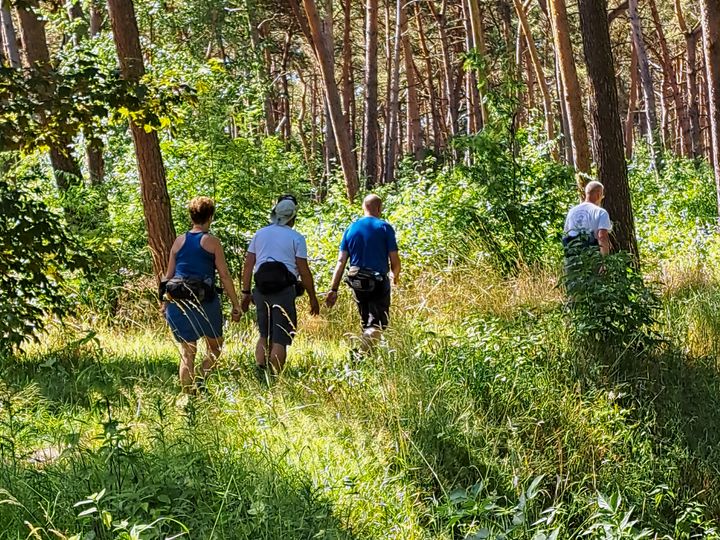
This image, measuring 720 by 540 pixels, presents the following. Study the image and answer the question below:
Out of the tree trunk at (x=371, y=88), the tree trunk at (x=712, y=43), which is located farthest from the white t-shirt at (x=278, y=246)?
the tree trunk at (x=371, y=88)

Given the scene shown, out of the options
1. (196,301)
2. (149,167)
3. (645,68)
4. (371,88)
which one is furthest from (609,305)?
(645,68)

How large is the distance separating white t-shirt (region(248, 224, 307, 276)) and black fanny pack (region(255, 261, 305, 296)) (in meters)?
0.06

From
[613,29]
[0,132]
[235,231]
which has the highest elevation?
[613,29]

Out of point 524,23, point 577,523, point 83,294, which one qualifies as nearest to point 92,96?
point 577,523

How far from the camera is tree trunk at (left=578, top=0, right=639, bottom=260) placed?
9734mm

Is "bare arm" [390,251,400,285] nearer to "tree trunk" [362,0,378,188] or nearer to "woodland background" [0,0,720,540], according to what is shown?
"woodland background" [0,0,720,540]

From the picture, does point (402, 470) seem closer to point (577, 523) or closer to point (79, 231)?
point (577, 523)

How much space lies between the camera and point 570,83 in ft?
42.4

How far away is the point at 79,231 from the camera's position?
9.97 meters

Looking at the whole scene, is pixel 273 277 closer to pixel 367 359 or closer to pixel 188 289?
pixel 188 289

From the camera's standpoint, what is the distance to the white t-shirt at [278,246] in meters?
7.68

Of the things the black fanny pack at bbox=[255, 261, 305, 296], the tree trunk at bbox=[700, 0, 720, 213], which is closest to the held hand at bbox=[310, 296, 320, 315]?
the black fanny pack at bbox=[255, 261, 305, 296]

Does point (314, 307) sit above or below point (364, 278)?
below

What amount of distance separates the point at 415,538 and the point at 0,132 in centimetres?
406
